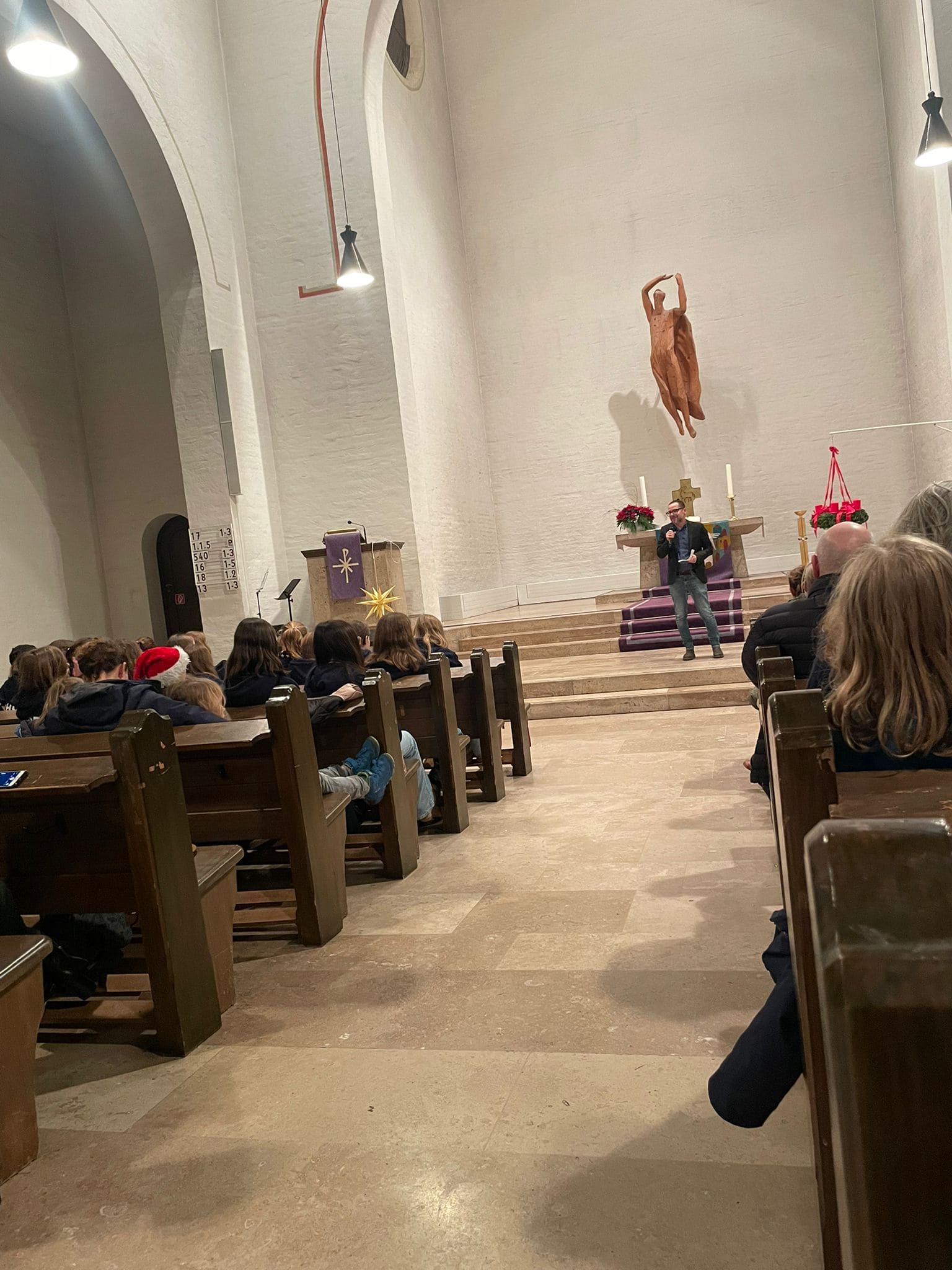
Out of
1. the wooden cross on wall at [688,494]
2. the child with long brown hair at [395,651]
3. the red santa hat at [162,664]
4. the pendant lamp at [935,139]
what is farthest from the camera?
the wooden cross on wall at [688,494]

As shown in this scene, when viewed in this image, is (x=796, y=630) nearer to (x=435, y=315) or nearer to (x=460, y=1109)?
(x=460, y=1109)

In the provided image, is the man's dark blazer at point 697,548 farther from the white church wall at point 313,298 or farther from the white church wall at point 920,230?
the white church wall at point 313,298

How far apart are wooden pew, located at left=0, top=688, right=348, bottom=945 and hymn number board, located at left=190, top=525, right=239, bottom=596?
7336 mm

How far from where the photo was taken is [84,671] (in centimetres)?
412

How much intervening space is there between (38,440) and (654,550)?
733 centimetres

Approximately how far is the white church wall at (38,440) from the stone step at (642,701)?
6.28 meters

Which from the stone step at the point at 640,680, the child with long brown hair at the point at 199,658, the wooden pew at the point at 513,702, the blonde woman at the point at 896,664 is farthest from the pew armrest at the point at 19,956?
the stone step at the point at 640,680

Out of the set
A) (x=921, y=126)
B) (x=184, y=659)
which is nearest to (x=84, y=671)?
(x=184, y=659)

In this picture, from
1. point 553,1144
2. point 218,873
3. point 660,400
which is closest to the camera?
point 553,1144

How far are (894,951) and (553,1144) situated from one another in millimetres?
1688

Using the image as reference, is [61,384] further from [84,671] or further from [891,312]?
[891,312]

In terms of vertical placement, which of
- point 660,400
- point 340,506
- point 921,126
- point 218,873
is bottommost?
point 218,873

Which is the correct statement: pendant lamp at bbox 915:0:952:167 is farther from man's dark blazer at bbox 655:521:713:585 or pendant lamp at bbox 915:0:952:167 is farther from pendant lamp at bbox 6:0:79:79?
pendant lamp at bbox 6:0:79:79

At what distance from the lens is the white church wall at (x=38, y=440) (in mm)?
11242
